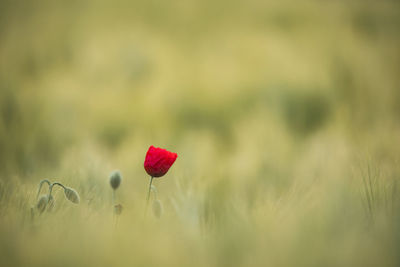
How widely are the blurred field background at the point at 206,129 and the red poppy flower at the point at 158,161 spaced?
0.09 feet

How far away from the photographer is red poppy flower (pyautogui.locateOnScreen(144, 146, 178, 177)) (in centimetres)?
31

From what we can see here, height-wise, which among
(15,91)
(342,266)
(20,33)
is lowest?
(342,266)

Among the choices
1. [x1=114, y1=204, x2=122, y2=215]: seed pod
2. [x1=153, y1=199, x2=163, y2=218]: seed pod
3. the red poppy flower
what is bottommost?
[x1=153, y1=199, x2=163, y2=218]: seed pod

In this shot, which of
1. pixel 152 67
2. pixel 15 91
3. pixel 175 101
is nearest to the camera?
pixel 15 91

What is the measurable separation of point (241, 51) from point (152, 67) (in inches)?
8.8

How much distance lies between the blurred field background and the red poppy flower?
28 millimetres

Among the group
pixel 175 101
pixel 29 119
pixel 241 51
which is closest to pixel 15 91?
pixel 29 119

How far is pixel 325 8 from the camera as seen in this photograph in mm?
1028

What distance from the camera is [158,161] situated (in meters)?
0.31

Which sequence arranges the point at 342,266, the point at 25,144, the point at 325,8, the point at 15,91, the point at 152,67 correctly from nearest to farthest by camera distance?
the point at 342,266
the point at 25,144
the point at 15,91
the point at 152,67
the point at 325,8

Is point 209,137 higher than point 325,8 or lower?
lower

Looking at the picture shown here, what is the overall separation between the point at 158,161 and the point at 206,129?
17.0 inches

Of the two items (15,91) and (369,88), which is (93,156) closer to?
(15,91)

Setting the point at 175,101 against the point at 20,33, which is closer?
the point at 175,101
